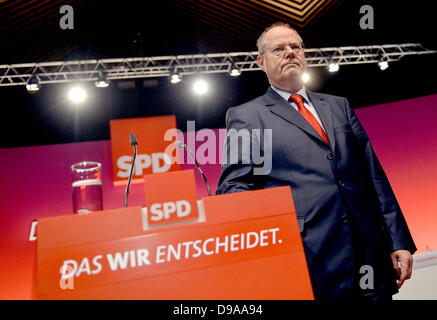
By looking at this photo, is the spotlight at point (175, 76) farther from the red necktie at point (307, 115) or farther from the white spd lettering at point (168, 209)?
the white spd lettering at point (168, 209)

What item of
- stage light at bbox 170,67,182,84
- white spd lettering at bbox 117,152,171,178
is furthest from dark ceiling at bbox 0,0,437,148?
white spd lettering at bbox 117,152,171,178

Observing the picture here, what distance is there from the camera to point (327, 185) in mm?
1153

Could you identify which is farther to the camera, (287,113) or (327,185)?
(287,113)

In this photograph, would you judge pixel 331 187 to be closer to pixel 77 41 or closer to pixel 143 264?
pixel 143 264

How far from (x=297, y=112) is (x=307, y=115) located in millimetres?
61

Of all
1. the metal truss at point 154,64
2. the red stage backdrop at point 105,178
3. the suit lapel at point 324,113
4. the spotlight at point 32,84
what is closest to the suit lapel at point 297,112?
the suit lapel at point 324,113

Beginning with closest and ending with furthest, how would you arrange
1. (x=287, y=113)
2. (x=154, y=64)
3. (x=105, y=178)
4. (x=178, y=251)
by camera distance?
(x=178, y=251), (x=287, y=113), (x=154, y=64), (x=105, y=178)

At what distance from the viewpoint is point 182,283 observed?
2.42ft

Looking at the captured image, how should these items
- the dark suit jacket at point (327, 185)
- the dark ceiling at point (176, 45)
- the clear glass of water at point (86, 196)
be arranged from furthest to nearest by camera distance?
the dark ceiling at point (176, 45), the clear glass of water at point (86, 196), the dark suit jacket at point (327, 185)

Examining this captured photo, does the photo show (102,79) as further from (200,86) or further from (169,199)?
(169,199)

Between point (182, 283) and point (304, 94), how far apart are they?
96cm

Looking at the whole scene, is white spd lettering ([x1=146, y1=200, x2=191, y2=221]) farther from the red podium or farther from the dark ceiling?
the dark ceiling

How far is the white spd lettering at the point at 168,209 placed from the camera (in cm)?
78

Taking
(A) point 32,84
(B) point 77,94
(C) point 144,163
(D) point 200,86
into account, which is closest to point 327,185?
(C) point 144,163
